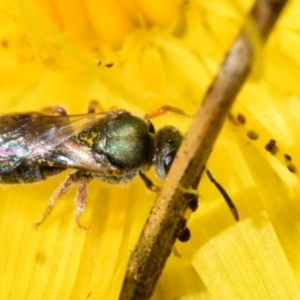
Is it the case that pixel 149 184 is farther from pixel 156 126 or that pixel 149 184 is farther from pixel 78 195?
pixel 156 126

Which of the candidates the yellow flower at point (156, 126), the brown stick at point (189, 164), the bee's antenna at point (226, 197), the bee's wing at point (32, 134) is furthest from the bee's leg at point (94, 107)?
the brown stick at point (189, 164)

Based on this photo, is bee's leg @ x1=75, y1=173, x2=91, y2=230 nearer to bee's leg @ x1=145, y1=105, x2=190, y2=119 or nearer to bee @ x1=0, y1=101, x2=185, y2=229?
bee @ x1=0, y1=101, x2=185, y2=229

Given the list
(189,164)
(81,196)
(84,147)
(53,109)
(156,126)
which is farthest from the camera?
(156,126)

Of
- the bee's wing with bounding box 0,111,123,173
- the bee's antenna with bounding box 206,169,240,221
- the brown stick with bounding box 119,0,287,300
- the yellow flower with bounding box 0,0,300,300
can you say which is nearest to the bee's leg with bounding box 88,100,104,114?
the yellow flower with bounding box 0,0,300,300

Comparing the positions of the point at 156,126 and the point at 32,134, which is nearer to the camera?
the point at 32,134

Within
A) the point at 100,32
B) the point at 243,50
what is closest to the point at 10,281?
the point at 100,32

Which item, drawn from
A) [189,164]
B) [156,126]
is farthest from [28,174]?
[189,164]

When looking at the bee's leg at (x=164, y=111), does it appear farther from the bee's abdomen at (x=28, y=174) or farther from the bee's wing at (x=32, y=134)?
the bee's abdomen at (x=28, y=174)

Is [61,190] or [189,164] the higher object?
[189,164]
